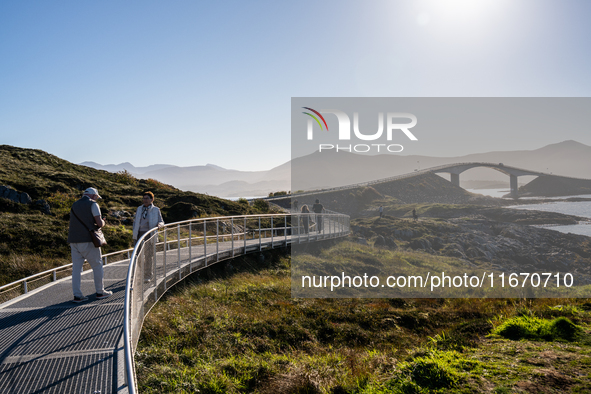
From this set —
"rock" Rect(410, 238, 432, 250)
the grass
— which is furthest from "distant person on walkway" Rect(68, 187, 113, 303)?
"rock" Rect(410, 238, 432, 250)

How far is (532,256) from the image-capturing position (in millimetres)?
38781

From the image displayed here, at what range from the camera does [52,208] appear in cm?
1474

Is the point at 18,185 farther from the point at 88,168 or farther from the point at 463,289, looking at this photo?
the point at 463,289

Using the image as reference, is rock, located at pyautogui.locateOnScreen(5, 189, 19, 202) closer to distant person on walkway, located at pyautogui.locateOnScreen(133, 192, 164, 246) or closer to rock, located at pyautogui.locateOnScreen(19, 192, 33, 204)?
rock, located at pyautogui.locateOnScreen(19, 192, 33, 204)

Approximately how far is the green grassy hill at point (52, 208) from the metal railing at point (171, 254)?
3.58 meters

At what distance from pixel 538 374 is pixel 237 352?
4608 millimetres

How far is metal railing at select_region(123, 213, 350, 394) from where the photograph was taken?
4176mm

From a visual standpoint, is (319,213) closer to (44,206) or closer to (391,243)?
(44,206)

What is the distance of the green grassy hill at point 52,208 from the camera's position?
10.9 meters

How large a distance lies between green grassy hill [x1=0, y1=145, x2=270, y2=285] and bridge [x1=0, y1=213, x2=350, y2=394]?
3.39 m

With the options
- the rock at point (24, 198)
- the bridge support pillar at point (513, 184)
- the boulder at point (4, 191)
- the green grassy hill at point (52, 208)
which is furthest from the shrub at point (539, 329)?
the bridge support pillar at point (513, 184)

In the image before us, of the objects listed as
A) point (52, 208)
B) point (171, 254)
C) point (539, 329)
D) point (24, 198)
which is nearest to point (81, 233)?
point (171, 254)

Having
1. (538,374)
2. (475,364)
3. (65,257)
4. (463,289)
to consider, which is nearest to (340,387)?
(475,364)

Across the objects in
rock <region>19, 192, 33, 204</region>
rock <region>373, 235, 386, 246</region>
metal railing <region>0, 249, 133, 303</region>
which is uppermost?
rock <region>19, 192, 33, 204</region>
